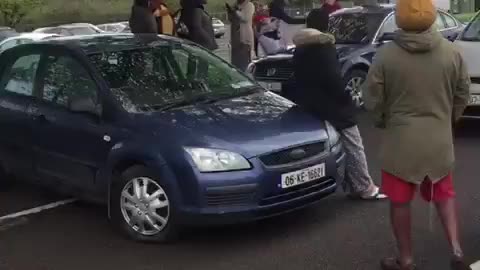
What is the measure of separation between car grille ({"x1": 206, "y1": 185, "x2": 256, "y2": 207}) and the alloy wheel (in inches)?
14.2

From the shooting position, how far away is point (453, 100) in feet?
15.2

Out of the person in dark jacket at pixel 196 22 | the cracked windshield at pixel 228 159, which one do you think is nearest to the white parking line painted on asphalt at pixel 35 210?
the cracked windshield at pixel 228 159

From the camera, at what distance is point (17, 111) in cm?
670

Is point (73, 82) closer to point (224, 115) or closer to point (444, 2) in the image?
point (224, 115)

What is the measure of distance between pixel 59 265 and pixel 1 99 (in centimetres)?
224

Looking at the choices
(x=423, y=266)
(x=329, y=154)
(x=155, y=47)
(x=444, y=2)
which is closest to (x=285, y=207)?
(x=329, y=154)

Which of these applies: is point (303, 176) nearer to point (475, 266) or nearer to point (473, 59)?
point (475, 266)

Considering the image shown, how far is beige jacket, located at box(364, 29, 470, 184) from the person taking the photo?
4.46 meters

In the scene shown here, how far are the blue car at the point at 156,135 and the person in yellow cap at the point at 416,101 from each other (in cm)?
108

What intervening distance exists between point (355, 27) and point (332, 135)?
634 centimetres

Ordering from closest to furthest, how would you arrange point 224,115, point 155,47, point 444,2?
point 224,115, point 155,47, point 444,2

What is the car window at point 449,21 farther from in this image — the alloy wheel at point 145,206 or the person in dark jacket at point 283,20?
the alloy wheel at point 145,206

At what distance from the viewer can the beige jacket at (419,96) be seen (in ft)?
14.6

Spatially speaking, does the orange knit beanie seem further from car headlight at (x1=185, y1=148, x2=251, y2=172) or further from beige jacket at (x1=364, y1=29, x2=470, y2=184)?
car headlight at (x1=185, y1=148, x2=251, y2=172)
